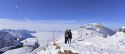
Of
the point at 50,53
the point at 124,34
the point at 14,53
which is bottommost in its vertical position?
the point at 14,53

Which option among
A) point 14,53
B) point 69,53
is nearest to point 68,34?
point 69,53

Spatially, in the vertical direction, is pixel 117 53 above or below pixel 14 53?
above

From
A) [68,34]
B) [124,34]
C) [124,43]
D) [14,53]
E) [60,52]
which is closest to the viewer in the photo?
[60,52]

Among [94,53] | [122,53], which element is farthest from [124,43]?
[94,53]

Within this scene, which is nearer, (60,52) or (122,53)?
(122,53)

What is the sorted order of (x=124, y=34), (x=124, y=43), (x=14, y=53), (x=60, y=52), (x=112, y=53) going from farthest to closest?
(x=14, y=53)
(x=124, y=34)
(x=124, y=43)
(x=60, y=52)
(x=112, y=53)

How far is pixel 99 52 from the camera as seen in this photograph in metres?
20.6

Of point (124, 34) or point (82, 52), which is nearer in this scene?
point (82, 52)

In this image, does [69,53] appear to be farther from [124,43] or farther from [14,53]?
[14,53]

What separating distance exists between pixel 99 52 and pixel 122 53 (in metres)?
2.57

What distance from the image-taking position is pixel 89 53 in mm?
20328

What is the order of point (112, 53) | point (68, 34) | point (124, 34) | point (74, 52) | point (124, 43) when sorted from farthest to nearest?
1. point (124, 34)
2. point (68, 34)
3. point (124, 43)
4. point (74, 52)
5. point (112, 53)

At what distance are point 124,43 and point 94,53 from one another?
9.01 metres

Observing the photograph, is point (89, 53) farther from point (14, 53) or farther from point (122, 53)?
point (14, 53)
